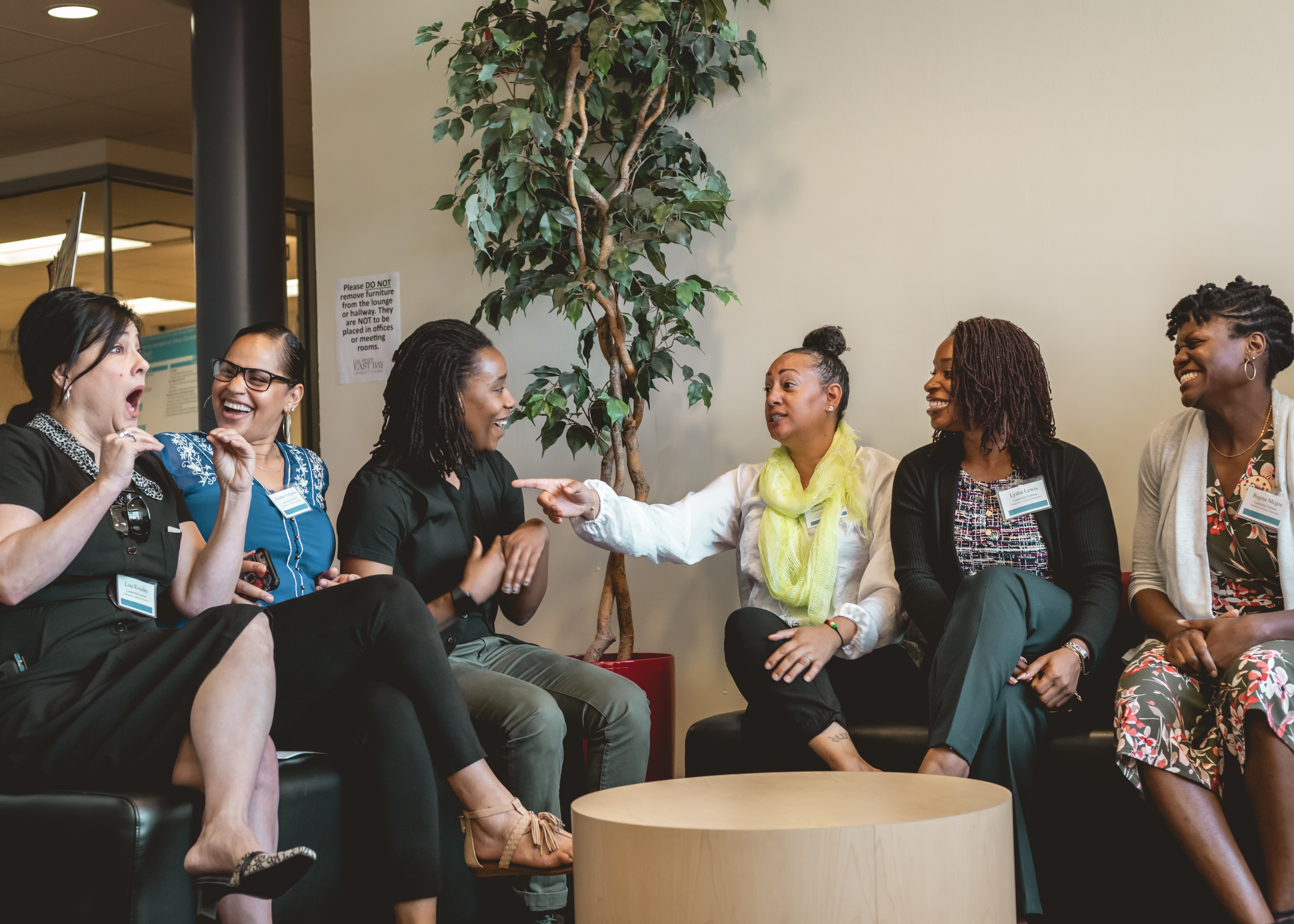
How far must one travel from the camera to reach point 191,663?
1908 mm

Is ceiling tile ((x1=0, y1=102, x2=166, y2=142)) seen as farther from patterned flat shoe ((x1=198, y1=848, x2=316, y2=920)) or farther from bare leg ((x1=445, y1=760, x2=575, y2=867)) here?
patterned flat shoe ((x1=198, y1=848, x2=316, y2=920))

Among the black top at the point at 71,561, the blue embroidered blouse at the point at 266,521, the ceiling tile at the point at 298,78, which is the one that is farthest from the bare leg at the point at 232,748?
the ceiling tile at the point at 298,78

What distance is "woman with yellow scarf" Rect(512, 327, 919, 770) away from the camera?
2.55 meters

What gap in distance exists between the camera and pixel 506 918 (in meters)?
2.55

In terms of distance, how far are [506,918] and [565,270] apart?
1.83 m

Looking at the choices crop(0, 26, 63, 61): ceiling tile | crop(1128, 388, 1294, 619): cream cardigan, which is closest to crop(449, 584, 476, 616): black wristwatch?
crop(1128, 388, 1294, 619): cream cardigan

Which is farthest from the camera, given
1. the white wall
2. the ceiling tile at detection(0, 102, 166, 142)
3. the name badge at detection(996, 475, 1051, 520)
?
the ceiling tile at detection(0, 102, 166, 142)

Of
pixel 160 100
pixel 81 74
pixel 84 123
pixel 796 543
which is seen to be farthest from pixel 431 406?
pixel 84 123

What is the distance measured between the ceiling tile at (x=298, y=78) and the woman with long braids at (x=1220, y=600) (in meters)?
4.43

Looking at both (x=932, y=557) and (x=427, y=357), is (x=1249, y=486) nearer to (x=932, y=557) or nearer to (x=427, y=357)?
(x=932, y=557)

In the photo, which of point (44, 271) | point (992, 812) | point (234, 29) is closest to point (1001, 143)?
point (992, 812)

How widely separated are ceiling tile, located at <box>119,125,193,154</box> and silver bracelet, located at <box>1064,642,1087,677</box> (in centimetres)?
563

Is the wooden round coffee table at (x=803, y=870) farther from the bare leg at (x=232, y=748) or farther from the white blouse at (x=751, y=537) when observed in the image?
the white blouse at (x=751, y=537)

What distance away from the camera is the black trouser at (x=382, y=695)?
6.91 ft
